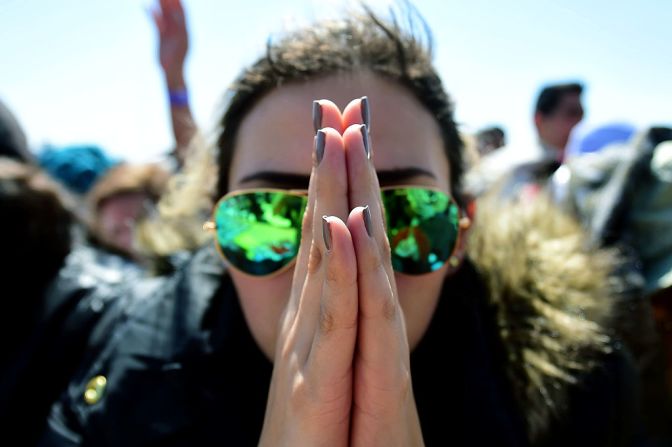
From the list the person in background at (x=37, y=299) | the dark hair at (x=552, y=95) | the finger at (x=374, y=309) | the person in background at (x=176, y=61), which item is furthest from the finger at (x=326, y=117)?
the dark hair at (x=552, y=95)

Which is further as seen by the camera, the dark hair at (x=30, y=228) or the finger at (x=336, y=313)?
the dark hair at (x=30, y=228)

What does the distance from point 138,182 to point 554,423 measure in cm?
252

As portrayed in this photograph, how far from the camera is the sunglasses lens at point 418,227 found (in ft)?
3.16

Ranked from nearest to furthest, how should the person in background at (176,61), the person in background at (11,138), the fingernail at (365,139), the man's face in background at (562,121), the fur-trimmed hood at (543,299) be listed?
1. the fingernail at (365,139)
2. the fur-trimmed hood at (543,299)
3. the person in background at (11,138)
4. the person in background at (176,61)
5. the man's face in background at (562,121)

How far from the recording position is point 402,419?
2.39 ft

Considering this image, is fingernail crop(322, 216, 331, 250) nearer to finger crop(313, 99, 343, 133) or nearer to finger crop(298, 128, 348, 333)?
finger crop(298, 128, 348, 333)

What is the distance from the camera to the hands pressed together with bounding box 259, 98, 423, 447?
64 cm

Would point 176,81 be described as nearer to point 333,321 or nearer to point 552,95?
point 333,321

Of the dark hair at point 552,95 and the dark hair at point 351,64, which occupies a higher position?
the dark hair at point 552,95

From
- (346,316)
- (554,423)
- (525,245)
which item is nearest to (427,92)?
(525,245)

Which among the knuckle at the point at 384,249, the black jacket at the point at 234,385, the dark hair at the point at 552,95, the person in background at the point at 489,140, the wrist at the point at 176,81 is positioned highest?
the wrist at the point at 176,81

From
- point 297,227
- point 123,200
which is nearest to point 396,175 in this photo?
point 297,227

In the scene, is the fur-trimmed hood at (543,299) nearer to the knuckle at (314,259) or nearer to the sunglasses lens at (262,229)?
the sunglasses lens at (262,229)

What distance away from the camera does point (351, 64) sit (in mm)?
1092
